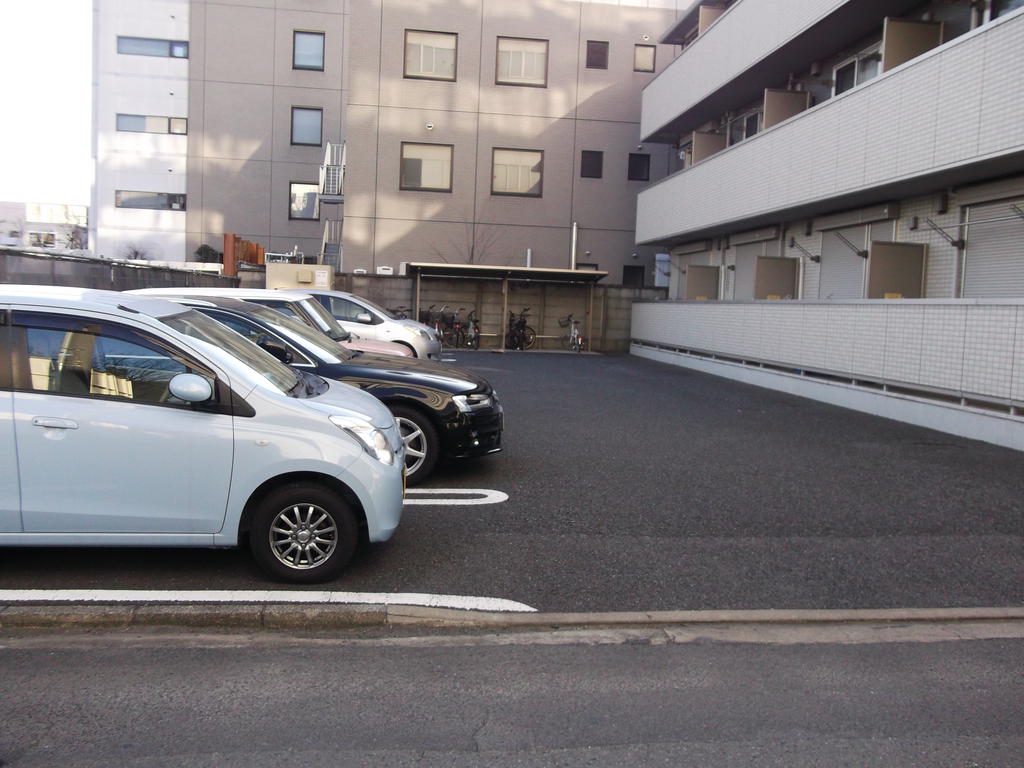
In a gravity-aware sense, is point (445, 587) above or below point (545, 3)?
below

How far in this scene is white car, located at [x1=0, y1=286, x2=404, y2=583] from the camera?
5.16m

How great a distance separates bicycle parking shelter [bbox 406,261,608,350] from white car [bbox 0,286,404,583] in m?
20.3

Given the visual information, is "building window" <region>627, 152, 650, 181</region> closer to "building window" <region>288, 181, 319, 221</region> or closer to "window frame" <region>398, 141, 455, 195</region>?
"window frame" <region>398, 141, 455, 195</region>

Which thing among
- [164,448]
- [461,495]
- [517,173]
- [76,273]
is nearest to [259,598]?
[164,448]

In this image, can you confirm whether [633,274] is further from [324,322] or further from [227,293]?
[227,293]

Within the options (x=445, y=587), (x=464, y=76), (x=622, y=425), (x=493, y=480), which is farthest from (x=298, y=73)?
(x=445, y=587)

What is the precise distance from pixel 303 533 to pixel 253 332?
3.58 metres

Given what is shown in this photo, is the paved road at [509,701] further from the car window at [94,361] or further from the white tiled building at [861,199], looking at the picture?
the white tiled building at [861,199]

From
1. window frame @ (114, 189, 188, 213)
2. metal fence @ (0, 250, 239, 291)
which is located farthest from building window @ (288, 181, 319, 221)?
metal fence @ (0, 250, 239, 291)

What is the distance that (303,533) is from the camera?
545cm

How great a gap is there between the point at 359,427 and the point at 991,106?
9450 mm

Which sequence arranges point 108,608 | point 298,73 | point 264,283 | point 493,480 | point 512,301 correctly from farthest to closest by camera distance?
1. point 298,73
2. point 512,301
3. point 264,283
4. point 493,480
5. point 108,608

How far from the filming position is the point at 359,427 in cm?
565

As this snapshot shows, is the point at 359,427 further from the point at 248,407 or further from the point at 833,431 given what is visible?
the point at 833,431
